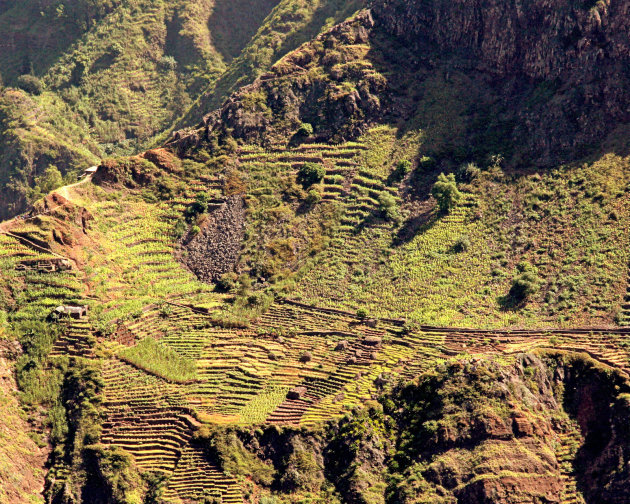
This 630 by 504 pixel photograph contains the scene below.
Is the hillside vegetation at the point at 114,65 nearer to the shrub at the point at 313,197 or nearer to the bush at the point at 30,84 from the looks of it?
the bush at the point at 30,84

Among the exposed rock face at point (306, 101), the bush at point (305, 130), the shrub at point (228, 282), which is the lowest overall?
the shrub at point (228, 282)

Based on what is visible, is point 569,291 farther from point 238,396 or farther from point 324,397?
point 238,396

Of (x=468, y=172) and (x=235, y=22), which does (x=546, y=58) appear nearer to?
(x=468, y=172)

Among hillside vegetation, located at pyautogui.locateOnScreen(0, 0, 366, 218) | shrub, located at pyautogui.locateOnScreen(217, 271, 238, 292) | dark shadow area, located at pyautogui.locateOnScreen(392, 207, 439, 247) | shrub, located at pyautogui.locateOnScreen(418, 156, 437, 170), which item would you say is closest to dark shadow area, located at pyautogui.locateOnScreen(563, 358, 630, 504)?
dark shadow area, located at pyautogui.locateOnScreen(392, 207, 439, 247)

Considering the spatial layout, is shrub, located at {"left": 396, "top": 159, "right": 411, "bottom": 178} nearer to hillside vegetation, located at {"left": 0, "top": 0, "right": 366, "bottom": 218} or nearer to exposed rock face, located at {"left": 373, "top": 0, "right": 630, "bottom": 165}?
exposed rock face, located at {"left": 373, "top": 0, "right": 630, "bottom": 165}

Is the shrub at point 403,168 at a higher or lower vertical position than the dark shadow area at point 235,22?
lower

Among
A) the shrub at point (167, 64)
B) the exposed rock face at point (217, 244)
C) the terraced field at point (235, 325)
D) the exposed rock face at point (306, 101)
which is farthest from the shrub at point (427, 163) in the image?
the shrub at point (167, 64)

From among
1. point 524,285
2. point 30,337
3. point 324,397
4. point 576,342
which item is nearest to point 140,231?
point 30,337

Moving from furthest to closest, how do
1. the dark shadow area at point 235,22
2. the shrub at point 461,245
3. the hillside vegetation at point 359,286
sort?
1. the dark shadow area at point 235,22
2. the shrub at point 461,245
3. the hillside vegetation at point 359,286
